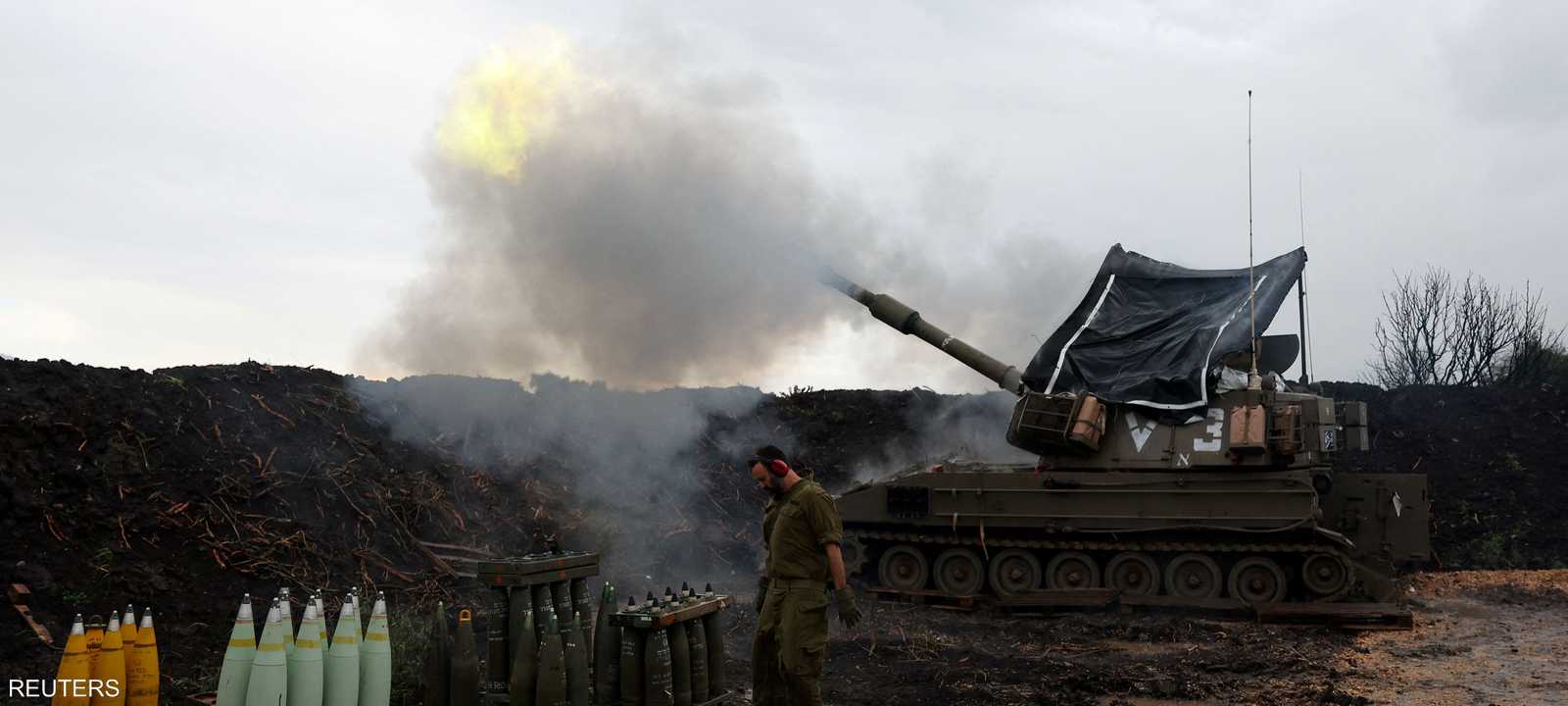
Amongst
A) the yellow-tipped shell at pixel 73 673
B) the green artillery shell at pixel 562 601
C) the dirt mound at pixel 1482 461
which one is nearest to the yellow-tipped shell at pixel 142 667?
the yellow-tipped shell at pixel 73 673

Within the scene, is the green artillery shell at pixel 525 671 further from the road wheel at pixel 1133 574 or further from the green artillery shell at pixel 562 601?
the road wheel at pixel 1133 574

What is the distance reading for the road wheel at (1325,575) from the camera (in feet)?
42.3

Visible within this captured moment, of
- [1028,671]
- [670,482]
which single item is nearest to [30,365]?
[670,482]

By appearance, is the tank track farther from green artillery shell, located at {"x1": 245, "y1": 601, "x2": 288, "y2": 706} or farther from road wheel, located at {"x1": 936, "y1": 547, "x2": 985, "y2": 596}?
green artillery shell, located at {"x1": 245, "y1": 601, "x2": 288, "y2": 706}

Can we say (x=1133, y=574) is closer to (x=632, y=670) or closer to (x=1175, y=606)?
(x=1175, y=606)

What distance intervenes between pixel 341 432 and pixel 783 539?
9481 millimetres

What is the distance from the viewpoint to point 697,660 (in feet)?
25.0

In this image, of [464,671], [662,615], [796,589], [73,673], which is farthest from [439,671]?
[796,589]

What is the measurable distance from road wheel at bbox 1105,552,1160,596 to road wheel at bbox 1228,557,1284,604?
89 centimetres

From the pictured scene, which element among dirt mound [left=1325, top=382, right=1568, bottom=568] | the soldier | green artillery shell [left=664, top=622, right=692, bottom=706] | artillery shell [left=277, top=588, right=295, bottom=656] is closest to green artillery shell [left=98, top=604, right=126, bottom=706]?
artillery shell [left=277, top=588, right=295, bottom=656]

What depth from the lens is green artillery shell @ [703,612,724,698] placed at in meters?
7.81

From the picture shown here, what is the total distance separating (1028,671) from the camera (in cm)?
966

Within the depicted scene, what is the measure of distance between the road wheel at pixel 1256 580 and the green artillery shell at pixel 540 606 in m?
9.11
